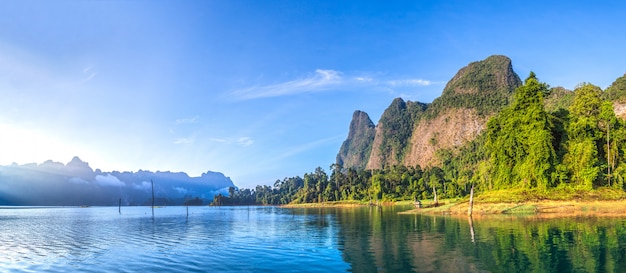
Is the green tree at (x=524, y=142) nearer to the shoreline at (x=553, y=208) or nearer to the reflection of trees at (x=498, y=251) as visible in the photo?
the shoreline at (x=553, y=208)

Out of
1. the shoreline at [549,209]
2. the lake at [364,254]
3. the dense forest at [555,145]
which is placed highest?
the dense forest at [555,145]

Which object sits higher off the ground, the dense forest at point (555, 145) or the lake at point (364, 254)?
the dense forest at point (555, 145)

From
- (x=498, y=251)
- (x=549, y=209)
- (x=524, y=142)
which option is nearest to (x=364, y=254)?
(x=498, y=251)

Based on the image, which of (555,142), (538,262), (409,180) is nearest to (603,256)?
(538,262)

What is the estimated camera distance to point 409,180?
17300 cm

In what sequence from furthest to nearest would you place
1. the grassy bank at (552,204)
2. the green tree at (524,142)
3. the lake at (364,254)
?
the green tree at (524,142), the grassy bank at (552,204), the lake at (364,254)

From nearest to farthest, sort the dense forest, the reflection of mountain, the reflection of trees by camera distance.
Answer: the reflection of trees, the reflection of mountain, the dense forest

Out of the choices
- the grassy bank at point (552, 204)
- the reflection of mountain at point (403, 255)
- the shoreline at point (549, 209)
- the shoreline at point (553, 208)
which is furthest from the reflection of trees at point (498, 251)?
the grassy bank at point (552, 204)

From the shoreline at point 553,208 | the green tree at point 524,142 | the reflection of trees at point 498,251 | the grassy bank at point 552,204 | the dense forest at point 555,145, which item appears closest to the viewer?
the reflection of trees at point 498,251

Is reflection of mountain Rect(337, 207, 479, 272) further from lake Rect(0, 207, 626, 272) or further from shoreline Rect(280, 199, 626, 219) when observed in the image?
shoreline Rect(280, 199, 626, 219)

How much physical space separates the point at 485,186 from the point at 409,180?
74173 millimetres

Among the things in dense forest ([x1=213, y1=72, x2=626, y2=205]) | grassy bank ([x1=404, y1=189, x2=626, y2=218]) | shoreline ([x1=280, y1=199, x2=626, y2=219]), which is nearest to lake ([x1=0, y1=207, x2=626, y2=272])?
shoreline ([x1=280, y1=199, x2=626, y2=219])

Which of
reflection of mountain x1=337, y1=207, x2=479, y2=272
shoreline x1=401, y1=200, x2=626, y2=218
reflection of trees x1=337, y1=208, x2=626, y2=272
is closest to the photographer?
reflection of trees x1=337, y1=208, x2=626, y2=272

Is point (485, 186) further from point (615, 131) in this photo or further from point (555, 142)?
point (615, 131)
